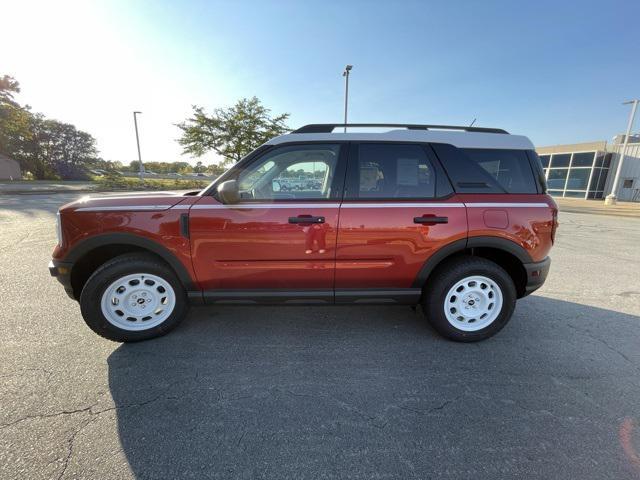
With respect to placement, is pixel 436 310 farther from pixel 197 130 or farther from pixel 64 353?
pixel 197 130

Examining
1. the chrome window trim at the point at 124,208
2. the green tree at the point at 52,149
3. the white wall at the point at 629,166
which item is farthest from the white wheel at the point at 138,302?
the green tree at the point at 52,149

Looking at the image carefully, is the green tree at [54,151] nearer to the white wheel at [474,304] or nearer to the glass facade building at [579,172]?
the white wheel at [474,304]

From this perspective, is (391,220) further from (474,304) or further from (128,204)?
(128,204)

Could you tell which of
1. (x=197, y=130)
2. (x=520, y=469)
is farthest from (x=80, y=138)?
(x=520, y=469)

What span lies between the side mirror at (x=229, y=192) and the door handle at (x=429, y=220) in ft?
5.16

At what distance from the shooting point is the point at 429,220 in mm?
2631

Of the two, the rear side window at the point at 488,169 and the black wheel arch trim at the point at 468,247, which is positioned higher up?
the rear side window at the point at 488,169

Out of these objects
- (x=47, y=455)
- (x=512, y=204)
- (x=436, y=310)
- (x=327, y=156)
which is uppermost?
(x=327, y=156)

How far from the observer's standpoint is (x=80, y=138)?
4209 cm

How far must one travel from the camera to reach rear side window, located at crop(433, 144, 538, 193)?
2740 mm

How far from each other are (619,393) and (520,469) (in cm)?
126

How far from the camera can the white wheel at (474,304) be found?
283 centimetres

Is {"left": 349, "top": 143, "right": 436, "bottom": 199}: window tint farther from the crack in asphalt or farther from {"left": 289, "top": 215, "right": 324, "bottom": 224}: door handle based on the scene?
the crack in asphalt

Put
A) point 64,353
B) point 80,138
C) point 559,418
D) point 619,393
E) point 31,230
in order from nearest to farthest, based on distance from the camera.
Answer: point 559,418, point 619,393, point 64,353, point 31,230, point 80,138
